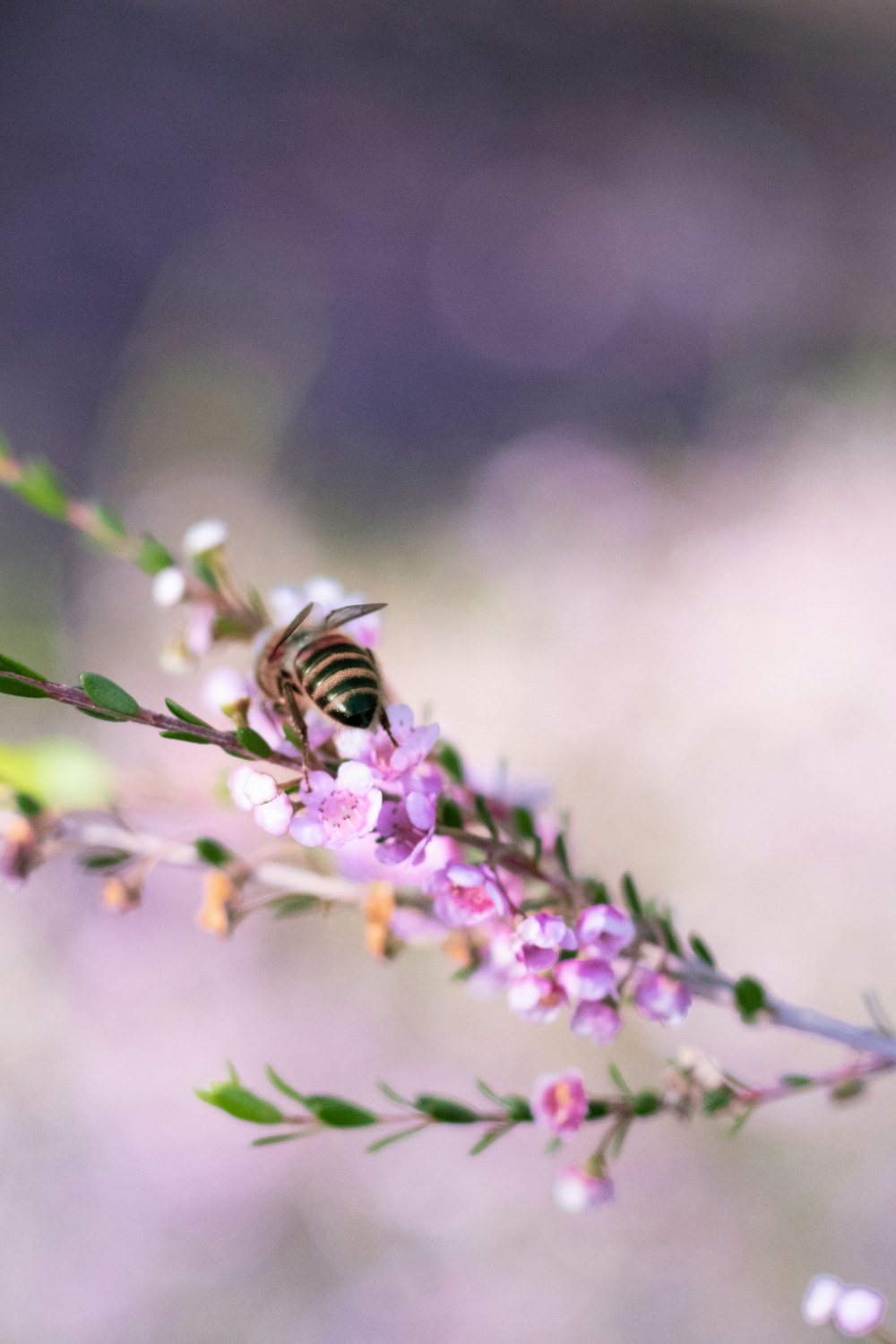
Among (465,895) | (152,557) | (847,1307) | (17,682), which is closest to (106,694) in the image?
(17,682)

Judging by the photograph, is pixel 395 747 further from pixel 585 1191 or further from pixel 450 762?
pixel 585 1191

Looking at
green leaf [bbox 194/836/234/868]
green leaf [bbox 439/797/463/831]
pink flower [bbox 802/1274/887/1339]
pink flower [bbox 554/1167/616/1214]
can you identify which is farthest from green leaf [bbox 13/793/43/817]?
pink flower [bbox 802/1274/887/1339]

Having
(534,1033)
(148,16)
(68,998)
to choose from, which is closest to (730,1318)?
(534,1033)

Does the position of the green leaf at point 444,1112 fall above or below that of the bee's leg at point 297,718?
below

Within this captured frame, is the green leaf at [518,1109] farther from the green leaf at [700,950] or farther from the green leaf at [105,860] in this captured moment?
the green leaf at [105,860]

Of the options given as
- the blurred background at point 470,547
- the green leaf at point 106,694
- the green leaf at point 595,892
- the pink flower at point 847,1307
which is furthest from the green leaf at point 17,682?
the pink flower at point 847,1307

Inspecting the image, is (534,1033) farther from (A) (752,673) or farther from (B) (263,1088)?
(A) (752,673)

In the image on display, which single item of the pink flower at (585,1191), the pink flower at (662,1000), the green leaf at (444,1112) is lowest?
the pink flower at (585,1191)
